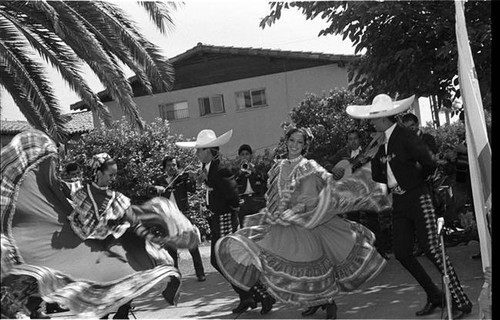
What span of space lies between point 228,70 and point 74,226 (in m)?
21.1

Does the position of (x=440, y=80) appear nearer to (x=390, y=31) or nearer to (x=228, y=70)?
(x=390, y=31)

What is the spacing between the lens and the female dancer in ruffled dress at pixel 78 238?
17.4 feet

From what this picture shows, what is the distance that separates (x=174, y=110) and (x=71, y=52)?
17.1 meters

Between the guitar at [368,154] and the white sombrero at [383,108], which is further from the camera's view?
the guitar at [368,154]

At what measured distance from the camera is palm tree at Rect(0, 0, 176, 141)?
9797 mm

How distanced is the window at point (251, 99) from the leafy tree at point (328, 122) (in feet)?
31.8

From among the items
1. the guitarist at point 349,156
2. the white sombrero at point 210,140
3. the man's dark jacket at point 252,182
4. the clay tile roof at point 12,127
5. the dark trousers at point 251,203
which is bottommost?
the dark trousers at point 251,203

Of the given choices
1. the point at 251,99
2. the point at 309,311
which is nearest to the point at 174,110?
the point at 251,99

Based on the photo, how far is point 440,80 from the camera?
29.1 feet

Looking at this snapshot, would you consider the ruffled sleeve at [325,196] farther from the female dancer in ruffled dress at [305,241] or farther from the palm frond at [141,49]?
the palm frond at [141,49]

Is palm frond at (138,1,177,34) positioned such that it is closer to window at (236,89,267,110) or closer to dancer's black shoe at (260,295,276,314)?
dancer's black shoe at (260,295,276,314)

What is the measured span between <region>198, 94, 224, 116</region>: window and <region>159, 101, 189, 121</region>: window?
27.1 inches

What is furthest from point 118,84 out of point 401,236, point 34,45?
point 401,236

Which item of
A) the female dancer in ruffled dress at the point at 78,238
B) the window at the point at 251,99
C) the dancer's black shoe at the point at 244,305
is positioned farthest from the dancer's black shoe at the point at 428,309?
the window at the point at 251,99
